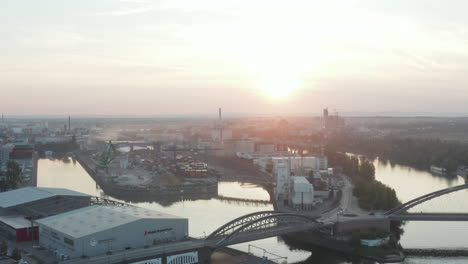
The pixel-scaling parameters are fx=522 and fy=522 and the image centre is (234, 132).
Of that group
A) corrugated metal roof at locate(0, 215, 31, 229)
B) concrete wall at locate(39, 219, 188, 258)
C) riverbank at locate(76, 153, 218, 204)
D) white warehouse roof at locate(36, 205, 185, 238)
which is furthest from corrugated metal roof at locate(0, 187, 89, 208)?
riverbank at locate(76, 153, 218, 204)

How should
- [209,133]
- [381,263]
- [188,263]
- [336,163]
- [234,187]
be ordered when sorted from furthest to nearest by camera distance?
[209,133]
[336,163]
[234,187]
[381,263]
[188,263]

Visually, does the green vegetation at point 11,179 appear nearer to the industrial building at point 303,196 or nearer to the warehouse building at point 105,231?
the warehouse building at point 105,231

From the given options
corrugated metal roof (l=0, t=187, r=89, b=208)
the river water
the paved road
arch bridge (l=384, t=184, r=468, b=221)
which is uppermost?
corrugated metal roof (l=0, t=187, r=89, b=208)

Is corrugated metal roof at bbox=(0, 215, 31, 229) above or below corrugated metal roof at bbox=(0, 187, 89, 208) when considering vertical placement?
below

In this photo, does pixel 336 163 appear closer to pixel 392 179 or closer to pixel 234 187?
pixel 392 179

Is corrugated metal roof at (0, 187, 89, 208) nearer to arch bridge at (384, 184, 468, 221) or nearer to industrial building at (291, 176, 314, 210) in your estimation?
industrial building at (291, 176, 314, 210)

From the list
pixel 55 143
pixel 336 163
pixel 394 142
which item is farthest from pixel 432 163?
pixel 55 143
